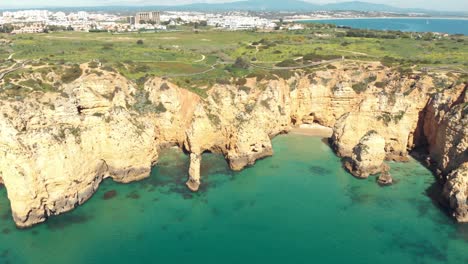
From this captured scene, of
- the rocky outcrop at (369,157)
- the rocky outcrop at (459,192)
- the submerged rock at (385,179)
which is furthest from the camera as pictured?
the rocky outcrop at (369,157)

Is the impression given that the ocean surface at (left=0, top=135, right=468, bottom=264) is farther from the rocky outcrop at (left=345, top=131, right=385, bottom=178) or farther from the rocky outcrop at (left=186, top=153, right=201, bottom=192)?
the rocky outcrop at (left=345, top=131, right=385, bottom=178)

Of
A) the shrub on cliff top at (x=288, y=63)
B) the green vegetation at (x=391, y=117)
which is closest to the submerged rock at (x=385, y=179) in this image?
the green vegetation at (x=391, y=117)

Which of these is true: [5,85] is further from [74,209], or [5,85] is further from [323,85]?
[323,85]

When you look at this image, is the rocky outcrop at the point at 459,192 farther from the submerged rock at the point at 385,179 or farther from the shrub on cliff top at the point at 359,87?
the shrub on cliff top at the point at 359,87

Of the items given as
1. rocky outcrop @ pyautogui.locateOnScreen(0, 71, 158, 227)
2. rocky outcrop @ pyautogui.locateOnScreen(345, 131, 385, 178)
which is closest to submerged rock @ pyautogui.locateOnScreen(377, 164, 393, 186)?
rocky outcrop @ pyautogui.locateOnScreen(345, 131, 385, 178)

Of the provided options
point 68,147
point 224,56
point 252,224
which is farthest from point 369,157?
point 224,56

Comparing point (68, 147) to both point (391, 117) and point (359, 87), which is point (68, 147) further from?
point (359, 87)
